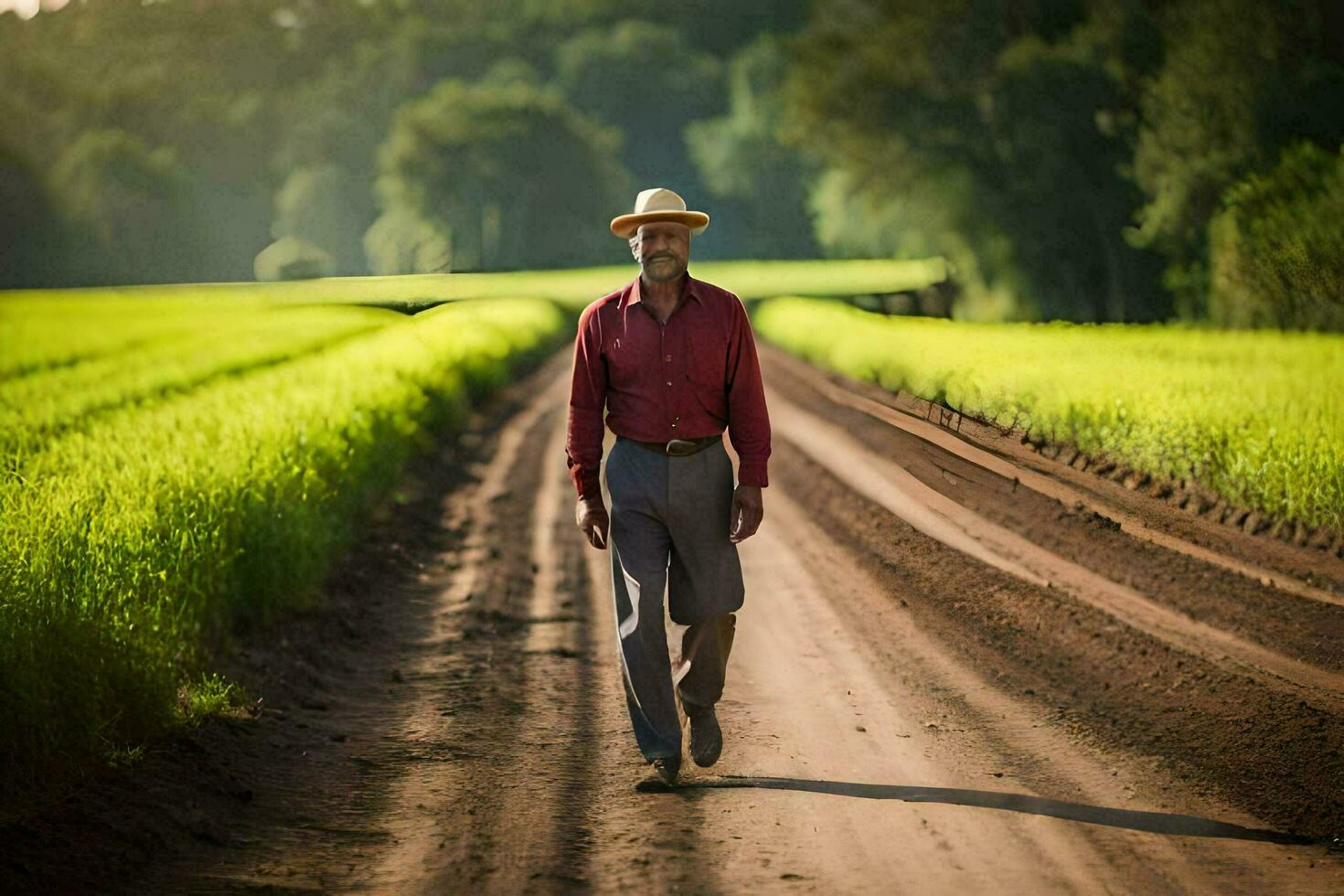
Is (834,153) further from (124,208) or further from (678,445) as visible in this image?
(678,445)

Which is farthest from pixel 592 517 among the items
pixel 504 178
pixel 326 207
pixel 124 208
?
pixel 504 178

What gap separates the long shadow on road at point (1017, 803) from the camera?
188 inches

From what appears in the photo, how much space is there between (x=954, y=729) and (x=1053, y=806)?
39.8 inches

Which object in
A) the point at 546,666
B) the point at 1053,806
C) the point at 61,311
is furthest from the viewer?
the point at 61,311

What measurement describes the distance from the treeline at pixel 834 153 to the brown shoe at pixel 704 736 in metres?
2.48

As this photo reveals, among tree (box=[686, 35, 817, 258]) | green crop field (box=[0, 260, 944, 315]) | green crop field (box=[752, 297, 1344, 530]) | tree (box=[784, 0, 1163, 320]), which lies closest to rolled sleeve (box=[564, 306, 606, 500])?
green crop field (box=[0, 260, 944, 315])

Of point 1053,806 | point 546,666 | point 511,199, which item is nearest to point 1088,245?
point 511,199

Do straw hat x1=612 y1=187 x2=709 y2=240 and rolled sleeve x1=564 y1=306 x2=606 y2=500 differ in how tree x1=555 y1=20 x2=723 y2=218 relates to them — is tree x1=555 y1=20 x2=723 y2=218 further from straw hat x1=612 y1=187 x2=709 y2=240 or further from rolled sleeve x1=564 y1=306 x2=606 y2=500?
straw hat x1=612 y1=187 x2=709 y2=240

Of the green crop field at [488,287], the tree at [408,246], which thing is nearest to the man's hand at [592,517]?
the green crop field at [488,287]

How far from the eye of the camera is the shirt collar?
4.75 meters

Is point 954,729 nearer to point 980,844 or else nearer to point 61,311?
point 980,844

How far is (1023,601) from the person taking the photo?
26.9ft

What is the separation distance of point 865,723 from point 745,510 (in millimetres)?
1595

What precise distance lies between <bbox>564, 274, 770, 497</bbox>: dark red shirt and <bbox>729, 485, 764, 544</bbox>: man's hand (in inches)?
1.4
